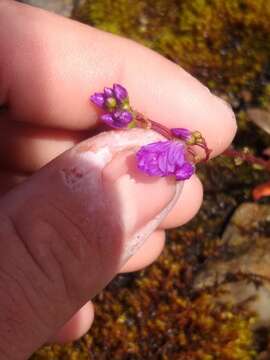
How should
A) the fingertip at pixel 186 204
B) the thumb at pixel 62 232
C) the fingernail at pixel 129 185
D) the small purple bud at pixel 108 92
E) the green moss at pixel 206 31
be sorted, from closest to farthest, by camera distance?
the thumb at pixel 62 232 < the fingernail at pixel 129 185 < the small purple bud at pixel 108 92 < the fingertip at pixel 186 204 < the green moss at pixel 206 31

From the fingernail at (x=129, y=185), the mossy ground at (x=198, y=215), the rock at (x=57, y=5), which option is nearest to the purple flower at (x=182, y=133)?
the fingernail at (x=129, y=185)

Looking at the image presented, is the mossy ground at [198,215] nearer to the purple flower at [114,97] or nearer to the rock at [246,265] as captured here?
the rock at [246,265]

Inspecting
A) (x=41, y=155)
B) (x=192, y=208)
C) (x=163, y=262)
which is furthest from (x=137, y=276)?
(x=41, y=155)

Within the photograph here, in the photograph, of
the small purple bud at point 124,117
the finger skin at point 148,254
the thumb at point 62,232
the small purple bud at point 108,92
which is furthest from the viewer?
the finger skin at point 148,254

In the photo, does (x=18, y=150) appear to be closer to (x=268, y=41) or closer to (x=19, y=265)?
(x=19, y=265)

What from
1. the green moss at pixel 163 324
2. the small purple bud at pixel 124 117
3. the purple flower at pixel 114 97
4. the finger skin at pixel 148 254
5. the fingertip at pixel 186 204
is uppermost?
the purple flower at pixel 114 97

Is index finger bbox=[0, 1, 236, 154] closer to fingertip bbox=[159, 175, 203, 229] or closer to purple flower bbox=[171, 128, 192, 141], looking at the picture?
purple flower bbox=[171, 128, 192, 141]
